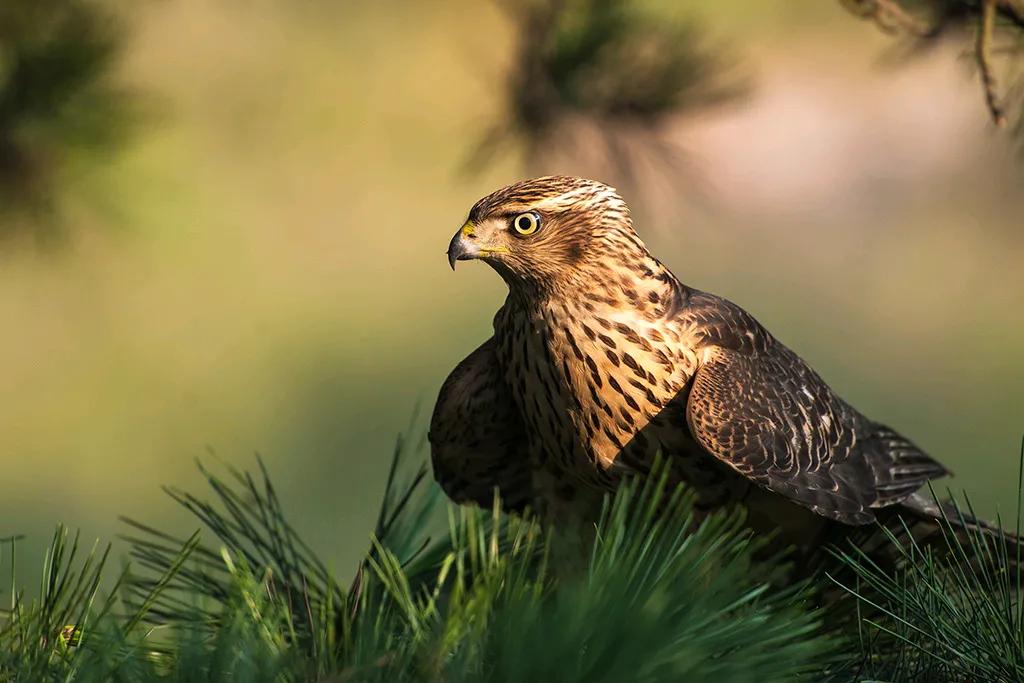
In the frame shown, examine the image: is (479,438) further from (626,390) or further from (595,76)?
(595,76)

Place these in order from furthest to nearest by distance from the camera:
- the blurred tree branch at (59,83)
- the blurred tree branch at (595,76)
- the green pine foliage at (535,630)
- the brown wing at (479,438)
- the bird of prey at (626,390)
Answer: the brown wing at (479,438) → the bird of prey at (626,390) → the blurred tree branch at (595,76) → the blurred tree branch at (59,83) → the green pine foliage at (535,630)

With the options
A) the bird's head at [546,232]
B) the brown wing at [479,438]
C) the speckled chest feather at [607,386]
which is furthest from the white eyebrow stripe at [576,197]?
the brown wing at [479,438]

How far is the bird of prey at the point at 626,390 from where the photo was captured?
1.58m

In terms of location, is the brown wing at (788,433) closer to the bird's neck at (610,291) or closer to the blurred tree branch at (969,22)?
the bird's neck at (610,291)

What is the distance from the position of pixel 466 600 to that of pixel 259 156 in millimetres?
3397

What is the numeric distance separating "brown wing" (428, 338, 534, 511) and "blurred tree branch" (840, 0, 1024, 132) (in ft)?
2.19

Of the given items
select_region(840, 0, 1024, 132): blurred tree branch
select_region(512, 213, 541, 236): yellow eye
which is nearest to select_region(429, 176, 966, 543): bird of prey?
select_region(512, 213, 541, 236): yellow eye

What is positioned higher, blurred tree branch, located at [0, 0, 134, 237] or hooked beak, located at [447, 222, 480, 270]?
blurred tree branch, located at [0, 0, 134, 237]

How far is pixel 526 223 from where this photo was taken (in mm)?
1597

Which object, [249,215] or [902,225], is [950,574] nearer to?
[249,215]

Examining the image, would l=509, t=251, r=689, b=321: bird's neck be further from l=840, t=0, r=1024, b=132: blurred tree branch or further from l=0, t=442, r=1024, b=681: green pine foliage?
l=0, t=442, r=1024, b=681: green pine foliage

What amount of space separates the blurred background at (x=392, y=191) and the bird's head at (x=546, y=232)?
0.14 ft

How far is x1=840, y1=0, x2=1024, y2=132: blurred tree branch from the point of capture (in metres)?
1.23

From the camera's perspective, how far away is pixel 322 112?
378cm
